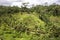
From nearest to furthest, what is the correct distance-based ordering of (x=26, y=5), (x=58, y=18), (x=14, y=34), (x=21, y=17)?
(x=14, y=34)
(x=21, y=17)
(x=26, y=5)
(x=58, y=18)

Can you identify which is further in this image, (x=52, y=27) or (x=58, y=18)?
(x=58, y=18)

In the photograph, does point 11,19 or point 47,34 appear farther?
point 11,19

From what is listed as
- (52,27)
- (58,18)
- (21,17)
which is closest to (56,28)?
(52,27)

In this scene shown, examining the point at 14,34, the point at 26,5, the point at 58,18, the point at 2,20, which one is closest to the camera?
the point at 14,34

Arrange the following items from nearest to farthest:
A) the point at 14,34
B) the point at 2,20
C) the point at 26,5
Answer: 1. the point at 14,34
2. the point at 2,20
3. the point at 26,5

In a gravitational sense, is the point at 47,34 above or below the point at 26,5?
below

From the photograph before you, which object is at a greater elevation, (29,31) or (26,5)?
(26,5)

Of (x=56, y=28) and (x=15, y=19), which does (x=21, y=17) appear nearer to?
(x=15, y=19)

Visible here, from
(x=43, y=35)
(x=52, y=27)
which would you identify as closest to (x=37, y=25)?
(x=52, y=27)

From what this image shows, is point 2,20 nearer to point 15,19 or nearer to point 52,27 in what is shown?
point 15,19
